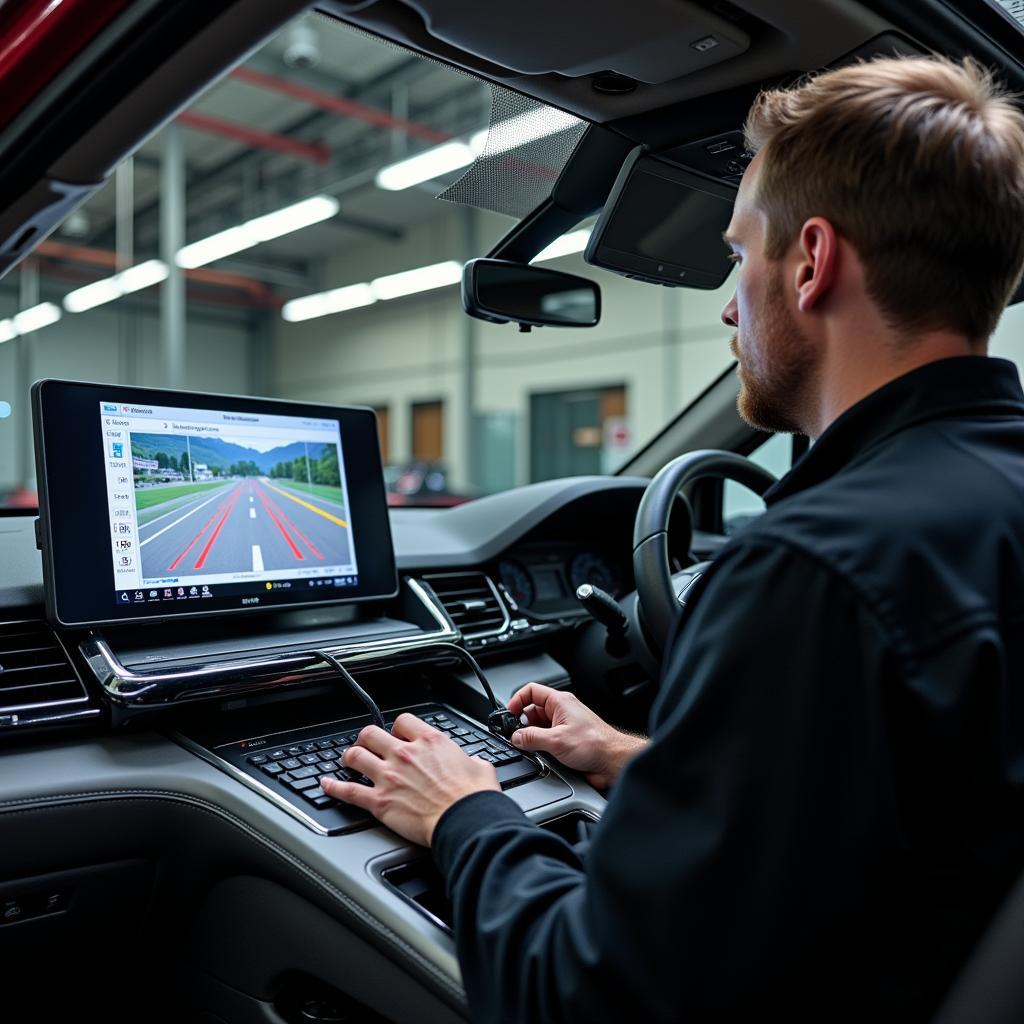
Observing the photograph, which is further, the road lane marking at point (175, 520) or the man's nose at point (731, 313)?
the road lane marking at point (175, 520)

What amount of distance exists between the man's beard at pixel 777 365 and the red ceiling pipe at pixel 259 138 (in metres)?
9.70

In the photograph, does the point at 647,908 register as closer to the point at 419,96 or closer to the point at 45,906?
the point at 45,906

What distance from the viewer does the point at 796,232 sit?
854 millimetres

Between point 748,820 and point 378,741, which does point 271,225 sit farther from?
point 748,820

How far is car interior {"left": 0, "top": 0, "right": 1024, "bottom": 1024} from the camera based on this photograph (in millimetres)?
792

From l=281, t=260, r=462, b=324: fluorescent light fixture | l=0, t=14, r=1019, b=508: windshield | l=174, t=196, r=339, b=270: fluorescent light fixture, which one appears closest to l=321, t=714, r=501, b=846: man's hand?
l=0, t=14, r=1019, b=508: windshield

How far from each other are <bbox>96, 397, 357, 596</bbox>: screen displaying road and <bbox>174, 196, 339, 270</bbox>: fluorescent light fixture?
759cm

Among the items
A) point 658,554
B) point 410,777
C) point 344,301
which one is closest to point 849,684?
point 410,777

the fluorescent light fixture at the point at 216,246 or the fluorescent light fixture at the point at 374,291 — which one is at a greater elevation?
the fluorescent light fixture at the point at 216,246

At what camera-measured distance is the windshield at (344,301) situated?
9195 mm

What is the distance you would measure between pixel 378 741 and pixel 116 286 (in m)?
11.6

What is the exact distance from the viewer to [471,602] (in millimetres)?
1817

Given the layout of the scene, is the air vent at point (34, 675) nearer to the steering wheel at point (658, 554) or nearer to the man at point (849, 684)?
the man at point (849, 684)
